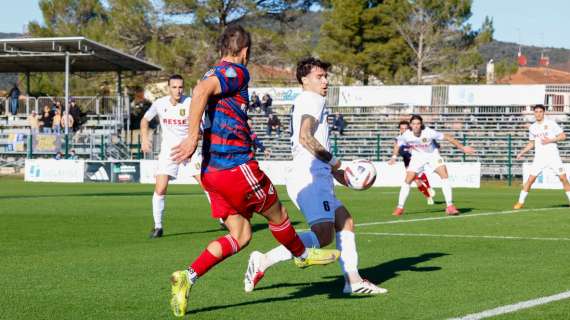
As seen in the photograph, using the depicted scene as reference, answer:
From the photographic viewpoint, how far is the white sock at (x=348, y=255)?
26.5ft

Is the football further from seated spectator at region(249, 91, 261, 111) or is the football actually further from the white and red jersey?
seated spectator at region(249, 91, 261, 111)

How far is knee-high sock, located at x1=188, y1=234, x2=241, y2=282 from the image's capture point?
279 inches

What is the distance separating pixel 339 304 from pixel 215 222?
8947 millimetres

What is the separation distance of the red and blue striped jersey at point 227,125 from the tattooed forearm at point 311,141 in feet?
3.18

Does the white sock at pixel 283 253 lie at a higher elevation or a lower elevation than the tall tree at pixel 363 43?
lower

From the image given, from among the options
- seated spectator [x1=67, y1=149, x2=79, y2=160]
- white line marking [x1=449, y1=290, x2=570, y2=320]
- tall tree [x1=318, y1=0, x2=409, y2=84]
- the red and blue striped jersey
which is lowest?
seated spectator [x1=67, y1=149, x2=79, y2=160]

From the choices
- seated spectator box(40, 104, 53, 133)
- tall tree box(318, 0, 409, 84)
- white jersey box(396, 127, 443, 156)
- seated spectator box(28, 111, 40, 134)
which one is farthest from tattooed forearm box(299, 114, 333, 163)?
tall tree box(318, 0, 409, 84)

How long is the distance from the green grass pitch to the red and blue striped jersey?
3.73 feet

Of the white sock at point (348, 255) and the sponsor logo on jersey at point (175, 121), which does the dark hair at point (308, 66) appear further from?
the sponsor logo on jersey at point (175, 121)

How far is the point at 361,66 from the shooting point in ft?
214

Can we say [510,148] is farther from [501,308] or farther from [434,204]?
[501,308]

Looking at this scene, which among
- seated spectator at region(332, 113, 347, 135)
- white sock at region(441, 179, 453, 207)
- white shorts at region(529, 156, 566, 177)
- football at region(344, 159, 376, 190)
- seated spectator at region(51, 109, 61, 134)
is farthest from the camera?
seated spectator at region(332, 113, 347, 135)

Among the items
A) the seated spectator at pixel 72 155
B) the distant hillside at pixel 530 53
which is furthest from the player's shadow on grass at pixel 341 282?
the distant hillside at pixel 530 53

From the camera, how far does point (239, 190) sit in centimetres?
711
